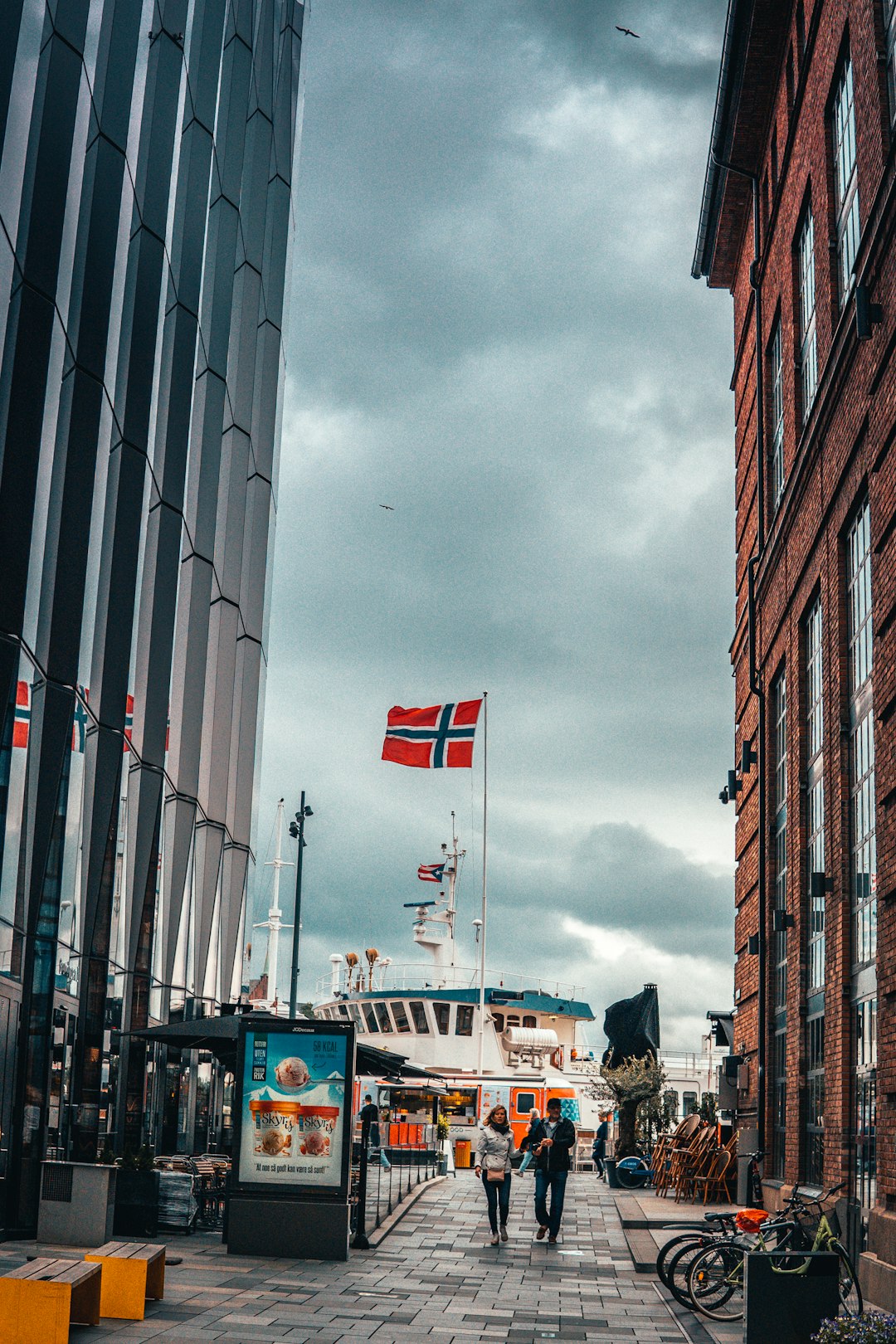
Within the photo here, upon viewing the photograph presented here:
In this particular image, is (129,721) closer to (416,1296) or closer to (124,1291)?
(416,1296)

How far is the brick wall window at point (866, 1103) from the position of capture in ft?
46.1

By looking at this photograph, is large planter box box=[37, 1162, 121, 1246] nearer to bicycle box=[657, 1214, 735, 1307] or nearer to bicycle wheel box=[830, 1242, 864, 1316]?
bicycle box=[657, 1214, 735, 1307]

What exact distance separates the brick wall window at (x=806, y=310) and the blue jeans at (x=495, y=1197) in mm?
10906

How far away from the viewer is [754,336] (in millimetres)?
26000

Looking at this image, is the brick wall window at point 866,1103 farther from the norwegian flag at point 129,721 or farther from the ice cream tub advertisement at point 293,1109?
the norwegian flag at point 129,721

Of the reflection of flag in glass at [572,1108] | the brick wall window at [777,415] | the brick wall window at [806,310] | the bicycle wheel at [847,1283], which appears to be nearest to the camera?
the bicycle wheel at [847,1283]

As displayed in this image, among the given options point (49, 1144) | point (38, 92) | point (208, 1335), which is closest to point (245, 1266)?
point (49, 1144)

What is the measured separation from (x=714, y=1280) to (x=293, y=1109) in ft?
16.6

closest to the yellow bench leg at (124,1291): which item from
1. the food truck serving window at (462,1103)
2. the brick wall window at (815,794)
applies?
the brick wall window at (815,794)

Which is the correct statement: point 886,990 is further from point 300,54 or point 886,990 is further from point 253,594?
point 300,54

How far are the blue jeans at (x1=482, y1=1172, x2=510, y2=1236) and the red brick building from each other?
12.6ft

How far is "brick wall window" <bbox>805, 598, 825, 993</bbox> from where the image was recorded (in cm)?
1814

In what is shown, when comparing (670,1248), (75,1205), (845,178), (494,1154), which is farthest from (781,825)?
(75,1205)

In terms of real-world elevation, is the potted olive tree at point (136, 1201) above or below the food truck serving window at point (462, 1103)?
above
